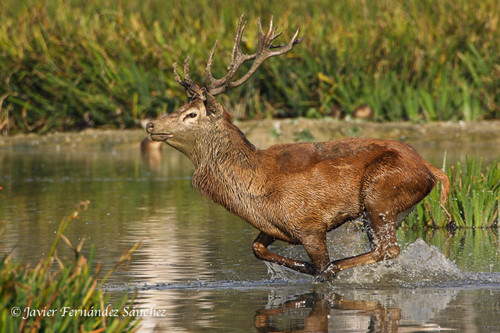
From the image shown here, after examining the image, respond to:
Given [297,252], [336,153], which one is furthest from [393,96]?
[336,153]

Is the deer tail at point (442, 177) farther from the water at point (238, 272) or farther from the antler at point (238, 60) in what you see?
the antler at point (238, 60)

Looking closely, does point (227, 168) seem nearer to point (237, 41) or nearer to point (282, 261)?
point (282, 261)

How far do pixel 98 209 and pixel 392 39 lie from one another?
506 inches

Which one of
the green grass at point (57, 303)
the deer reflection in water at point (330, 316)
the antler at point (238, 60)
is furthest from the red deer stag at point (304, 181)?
the green grass at point (57, 303)

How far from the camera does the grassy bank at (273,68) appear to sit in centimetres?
2450

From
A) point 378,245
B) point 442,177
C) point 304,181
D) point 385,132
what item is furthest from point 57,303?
point 385,132

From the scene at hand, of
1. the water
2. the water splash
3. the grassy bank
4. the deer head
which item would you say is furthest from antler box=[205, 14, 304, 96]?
the grassy bank

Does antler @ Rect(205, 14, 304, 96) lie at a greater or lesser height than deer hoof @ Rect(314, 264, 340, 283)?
greater

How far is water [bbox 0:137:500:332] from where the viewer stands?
7273 millimetres

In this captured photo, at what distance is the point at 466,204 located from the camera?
1162 cm

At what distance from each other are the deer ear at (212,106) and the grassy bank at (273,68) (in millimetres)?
15188

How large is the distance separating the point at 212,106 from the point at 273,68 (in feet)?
51.0

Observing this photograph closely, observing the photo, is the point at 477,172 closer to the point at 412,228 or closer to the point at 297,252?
the point at 412,228

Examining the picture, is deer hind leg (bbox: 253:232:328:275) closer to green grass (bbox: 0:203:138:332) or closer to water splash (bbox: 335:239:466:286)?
water splash (bbox: 335:239:466:286)
